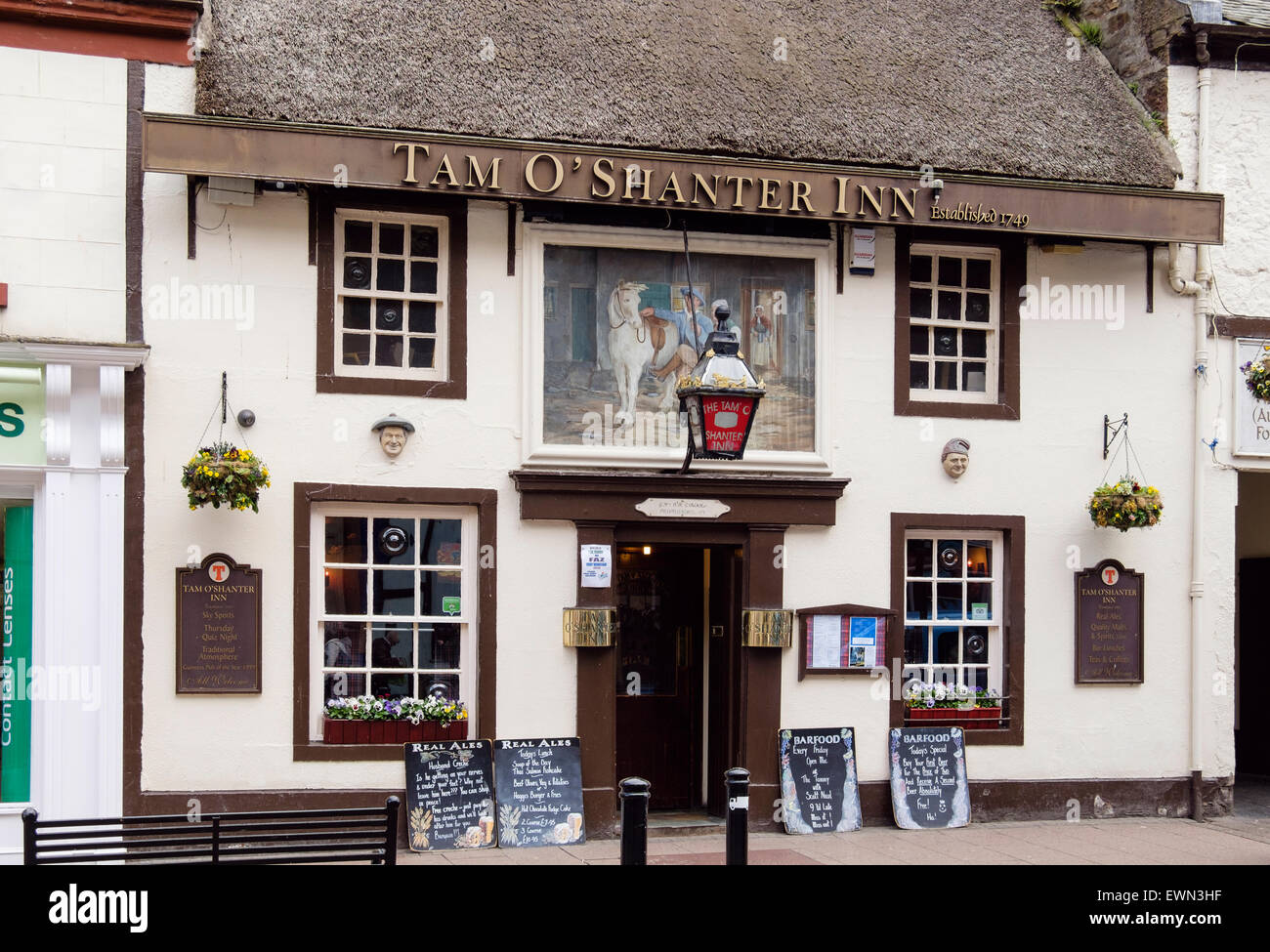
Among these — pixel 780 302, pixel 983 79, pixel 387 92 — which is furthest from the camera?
pixel 983 79

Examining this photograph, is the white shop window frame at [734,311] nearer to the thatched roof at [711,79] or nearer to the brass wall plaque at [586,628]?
the thatched roof at [711,79]

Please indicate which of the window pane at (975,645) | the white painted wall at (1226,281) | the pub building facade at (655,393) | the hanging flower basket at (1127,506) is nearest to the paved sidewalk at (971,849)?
the pub building facade at (655,393)

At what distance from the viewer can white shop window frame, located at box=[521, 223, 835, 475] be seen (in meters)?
11.2

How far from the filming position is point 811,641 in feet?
38.0

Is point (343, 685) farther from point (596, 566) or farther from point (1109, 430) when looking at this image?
point (1109, 430)

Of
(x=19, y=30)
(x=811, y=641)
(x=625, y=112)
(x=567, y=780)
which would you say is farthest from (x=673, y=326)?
(x=19, y=30)

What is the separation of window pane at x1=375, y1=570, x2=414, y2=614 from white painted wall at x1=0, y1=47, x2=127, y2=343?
103 inches

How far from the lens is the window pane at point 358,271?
11023mm

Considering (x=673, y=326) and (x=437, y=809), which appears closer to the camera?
(x=437, y=809)

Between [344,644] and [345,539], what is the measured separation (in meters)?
0.79

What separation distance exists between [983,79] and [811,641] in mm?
5118

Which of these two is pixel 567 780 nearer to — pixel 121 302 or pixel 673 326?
pixel 673 326

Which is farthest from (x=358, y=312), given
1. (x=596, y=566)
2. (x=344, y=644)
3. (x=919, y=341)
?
(x=919, y=341)

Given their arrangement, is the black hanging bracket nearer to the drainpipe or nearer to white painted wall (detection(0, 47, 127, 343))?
the drainpipe
